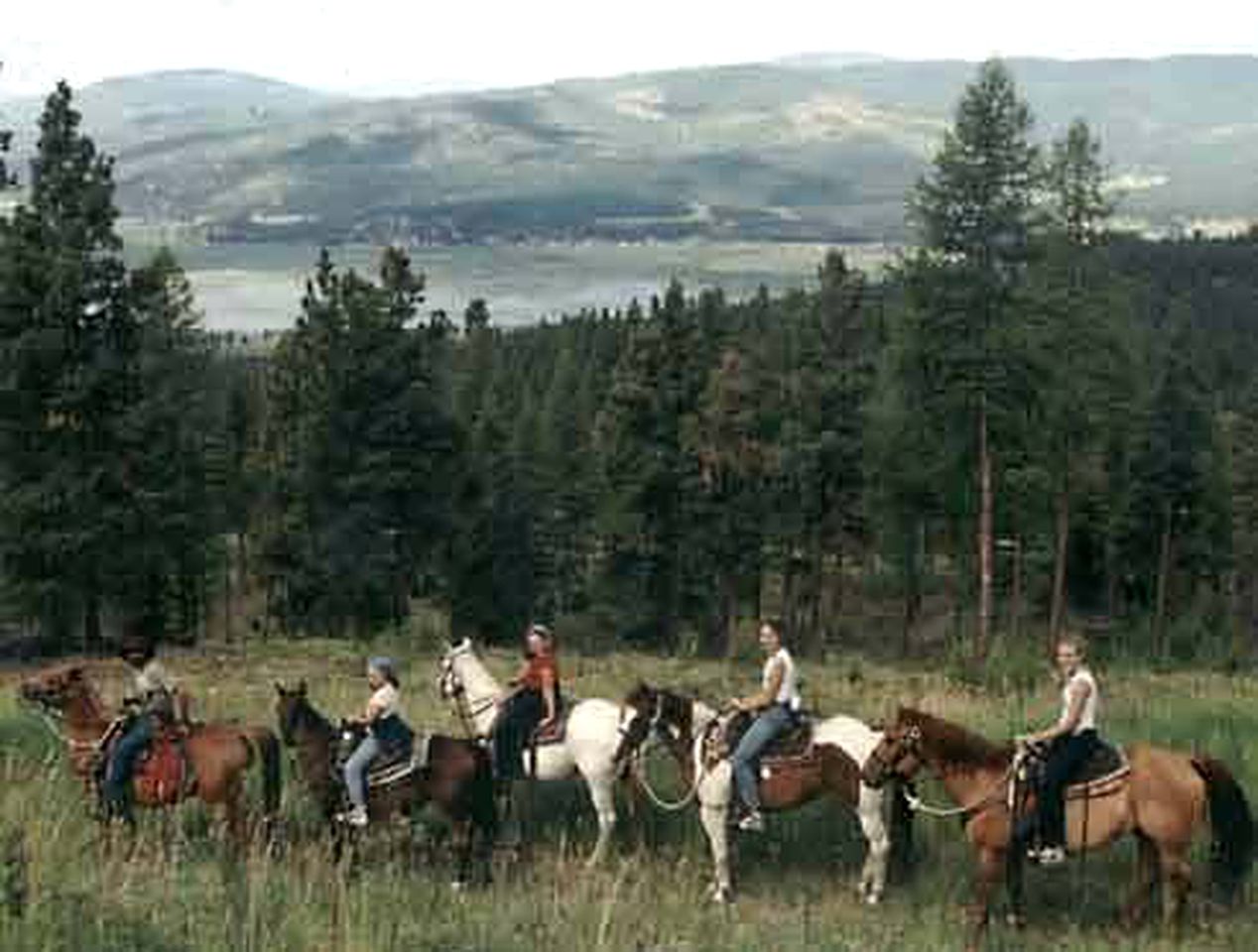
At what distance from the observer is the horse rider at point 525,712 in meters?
14.7

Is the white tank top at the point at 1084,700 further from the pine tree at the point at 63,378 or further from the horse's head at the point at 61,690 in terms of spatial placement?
the pine tree at the point at 63,378

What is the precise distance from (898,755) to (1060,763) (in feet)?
4.31

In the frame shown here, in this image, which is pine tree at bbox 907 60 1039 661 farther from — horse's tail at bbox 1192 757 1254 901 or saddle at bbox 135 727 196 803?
saddle at bbox 135 727 196 803

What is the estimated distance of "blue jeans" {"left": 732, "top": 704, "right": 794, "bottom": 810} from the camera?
1348cm

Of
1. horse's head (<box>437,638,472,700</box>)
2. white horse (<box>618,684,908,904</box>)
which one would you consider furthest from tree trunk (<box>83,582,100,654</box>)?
white horse (<box>618,684,908,904</box>)

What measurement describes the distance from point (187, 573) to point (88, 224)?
1455 centimetres

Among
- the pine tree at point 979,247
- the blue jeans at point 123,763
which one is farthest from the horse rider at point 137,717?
the pine tree at point 979,247

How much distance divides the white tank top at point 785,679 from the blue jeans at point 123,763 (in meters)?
5.68

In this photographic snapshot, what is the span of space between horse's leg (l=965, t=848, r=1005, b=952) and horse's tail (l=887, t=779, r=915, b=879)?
119cm

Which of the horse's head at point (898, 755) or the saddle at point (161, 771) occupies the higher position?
the horse's head at point (898, 755)

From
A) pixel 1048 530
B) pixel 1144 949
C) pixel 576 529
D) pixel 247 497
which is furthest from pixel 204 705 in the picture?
pixel 576 529

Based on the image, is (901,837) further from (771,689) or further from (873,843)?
(771,689)

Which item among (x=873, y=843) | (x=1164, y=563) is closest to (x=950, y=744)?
(x=873, y=843)

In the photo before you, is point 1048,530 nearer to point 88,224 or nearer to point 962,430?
point 962,430
